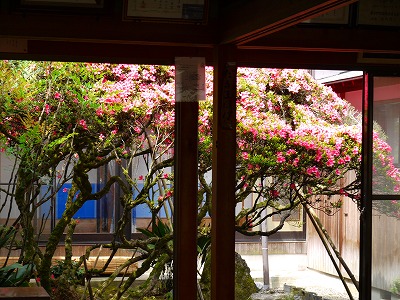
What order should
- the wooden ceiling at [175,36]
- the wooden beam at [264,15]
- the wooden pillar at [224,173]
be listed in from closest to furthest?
1. the wooden beam at [264,15]
2. the wooden ceiling at [175,36]
3. the wooden pillar at [224,173]

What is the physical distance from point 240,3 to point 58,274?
3.41m

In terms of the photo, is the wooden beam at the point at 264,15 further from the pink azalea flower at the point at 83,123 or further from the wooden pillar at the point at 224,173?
the pink azalea flower at the point at 83,123

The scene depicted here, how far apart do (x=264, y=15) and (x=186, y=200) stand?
1.53 meters

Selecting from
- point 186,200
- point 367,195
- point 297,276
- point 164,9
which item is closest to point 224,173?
point 186,200

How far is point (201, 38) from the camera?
4.20 m

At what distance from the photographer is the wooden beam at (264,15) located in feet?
9.41

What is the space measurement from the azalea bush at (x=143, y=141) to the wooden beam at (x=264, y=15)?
89.4 inches

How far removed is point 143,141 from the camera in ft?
21.0

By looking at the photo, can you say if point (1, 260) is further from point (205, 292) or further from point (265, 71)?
point (265, 71)

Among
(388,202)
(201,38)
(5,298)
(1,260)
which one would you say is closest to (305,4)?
(201,38)

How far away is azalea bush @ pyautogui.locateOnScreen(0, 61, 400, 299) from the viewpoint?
6.14m

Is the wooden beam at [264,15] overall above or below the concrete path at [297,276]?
above

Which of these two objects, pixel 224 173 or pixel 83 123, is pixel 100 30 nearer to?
pixel 224 173

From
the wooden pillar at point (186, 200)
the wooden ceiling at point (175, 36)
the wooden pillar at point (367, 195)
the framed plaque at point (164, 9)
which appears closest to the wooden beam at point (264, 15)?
the wooden ceiling at point (175, 36)
